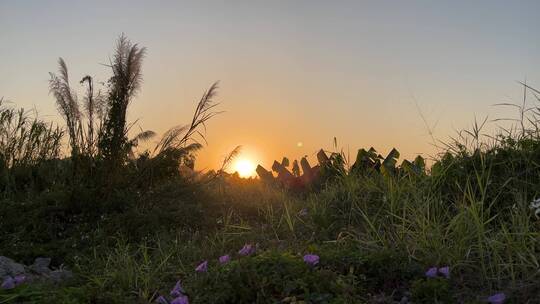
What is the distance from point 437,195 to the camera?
5.21 meters

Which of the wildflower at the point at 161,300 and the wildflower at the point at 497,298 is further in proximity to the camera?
the wildflower at the point at 161,300

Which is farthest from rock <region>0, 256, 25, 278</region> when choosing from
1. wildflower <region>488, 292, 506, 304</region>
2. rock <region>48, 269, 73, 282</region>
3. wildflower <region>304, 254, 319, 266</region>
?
wildflower <region>488, 292, 506, 304</region>

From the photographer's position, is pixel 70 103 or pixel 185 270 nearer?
pixel 185 270

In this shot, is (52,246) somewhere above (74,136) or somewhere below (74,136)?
below

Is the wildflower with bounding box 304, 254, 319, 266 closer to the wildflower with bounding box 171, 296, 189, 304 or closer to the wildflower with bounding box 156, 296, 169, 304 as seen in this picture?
the wildflower with bounding box 171, 296, 189, 304

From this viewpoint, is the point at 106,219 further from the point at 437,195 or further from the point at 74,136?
the point at 437,195

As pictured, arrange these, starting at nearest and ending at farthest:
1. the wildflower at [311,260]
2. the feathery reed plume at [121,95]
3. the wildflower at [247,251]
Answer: the wildflower at [311,260] → the wildflower at [247,251] → the feathery reed plume at [121,95]

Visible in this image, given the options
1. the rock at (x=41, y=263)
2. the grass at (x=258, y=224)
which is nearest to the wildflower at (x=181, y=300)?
the grass at (x=258, y=224)

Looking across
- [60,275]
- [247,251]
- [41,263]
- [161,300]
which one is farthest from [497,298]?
[41,263]

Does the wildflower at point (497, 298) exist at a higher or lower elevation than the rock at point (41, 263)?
lower

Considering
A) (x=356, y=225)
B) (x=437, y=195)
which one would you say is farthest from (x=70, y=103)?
(x=437, y=195)

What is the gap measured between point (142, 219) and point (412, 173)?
2.80 metres

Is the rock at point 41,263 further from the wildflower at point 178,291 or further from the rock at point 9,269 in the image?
the wildflower at point 178,291

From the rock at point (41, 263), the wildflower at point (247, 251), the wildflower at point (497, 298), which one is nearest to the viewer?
the wildflower at point (497, 298)
